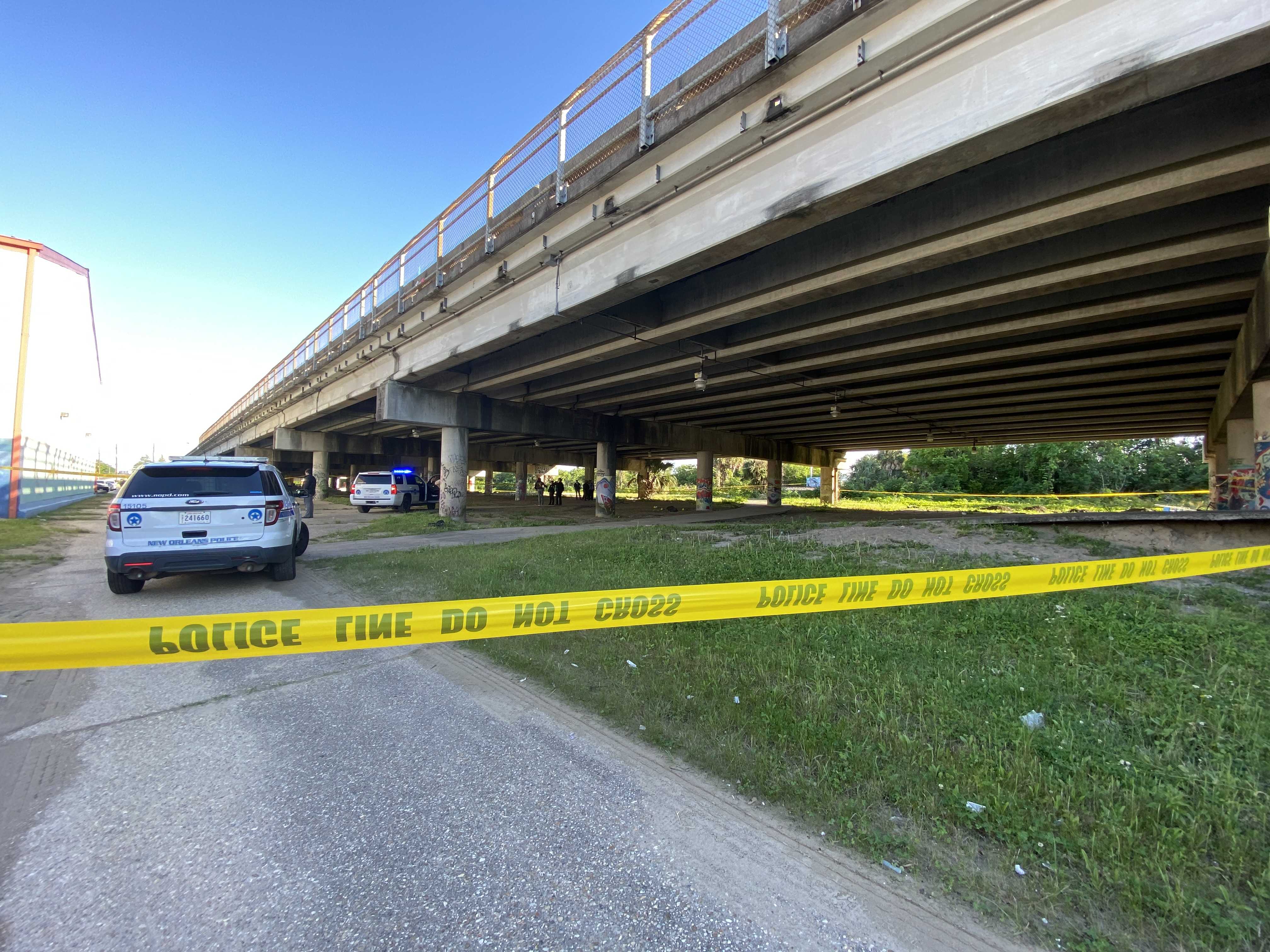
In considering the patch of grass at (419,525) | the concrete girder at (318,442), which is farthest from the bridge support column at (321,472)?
the patch of grass at (419,525)

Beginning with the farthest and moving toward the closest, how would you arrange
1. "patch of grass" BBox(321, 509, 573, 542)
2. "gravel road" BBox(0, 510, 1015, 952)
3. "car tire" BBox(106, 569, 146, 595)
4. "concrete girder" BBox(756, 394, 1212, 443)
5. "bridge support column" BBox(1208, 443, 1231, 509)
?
"concrete girder" BBox(756, 394, 1212, 443)
"bridge support column" BBox(1208, 443, 1231, 509)
"patch of grass" BBox(321, 509, 573, 542)
"car tire" BBox(106, 569, 146, 595)
"gravel road" BBox(0, 510, 1015, 952)

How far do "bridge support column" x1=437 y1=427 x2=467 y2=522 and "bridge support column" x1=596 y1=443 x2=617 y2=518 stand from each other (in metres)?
6.96

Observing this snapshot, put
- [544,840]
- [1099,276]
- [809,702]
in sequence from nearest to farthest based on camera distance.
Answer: [544,840]
[809,702]
[1099,276]

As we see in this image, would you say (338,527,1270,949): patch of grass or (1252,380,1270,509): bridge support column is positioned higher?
(1252,380,1270,509): bridge support column

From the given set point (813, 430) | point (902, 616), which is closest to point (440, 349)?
point (902, 616)

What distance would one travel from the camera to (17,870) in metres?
2.21

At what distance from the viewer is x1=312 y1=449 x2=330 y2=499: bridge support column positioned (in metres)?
37.6

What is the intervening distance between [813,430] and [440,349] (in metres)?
22.3

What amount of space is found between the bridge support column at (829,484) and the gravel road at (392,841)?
43476 millimetres

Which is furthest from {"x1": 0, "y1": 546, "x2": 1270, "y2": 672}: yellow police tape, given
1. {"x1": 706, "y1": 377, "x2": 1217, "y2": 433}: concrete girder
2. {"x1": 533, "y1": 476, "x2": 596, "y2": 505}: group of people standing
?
{"x1": 533, "y1": 476, "x2": 596, "y2": 505}: group of people standing

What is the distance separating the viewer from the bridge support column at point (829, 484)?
4447cm

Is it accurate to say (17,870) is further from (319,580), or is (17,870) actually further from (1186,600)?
(1186,600)

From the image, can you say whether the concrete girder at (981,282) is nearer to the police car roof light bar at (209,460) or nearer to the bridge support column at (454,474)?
the police car roof light bar at (209,460)

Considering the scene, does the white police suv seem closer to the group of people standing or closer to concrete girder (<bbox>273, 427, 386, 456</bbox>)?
the group of people standing
